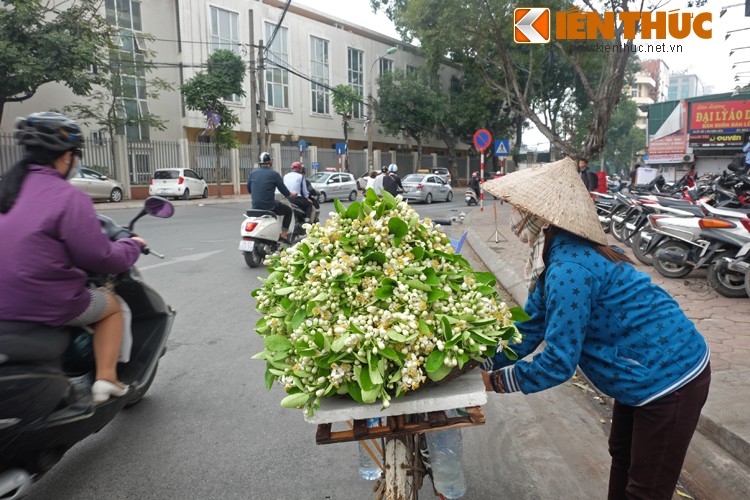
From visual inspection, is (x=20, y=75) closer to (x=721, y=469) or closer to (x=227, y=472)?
(x=227, y=472)

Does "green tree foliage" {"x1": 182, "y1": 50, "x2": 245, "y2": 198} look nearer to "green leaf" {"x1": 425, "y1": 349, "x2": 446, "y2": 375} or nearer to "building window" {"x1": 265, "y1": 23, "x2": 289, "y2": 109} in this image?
"building window" {"x1": 265, "y1": 23, "x2": 289, "y2": 109}

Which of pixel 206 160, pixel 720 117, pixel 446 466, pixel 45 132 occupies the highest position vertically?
pixel 720 117

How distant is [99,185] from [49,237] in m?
19.1

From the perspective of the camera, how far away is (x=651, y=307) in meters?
1.83

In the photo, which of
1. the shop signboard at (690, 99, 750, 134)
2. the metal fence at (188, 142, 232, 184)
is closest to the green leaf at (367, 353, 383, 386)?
the metal fence at (188, 142, 232, 184)

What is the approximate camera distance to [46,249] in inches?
86.1

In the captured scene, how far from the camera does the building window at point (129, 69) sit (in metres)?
21.3

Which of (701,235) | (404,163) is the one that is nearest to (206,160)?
(404,163)

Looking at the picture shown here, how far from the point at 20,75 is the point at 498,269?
15.8 m

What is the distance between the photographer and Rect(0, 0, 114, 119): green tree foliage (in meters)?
16.0

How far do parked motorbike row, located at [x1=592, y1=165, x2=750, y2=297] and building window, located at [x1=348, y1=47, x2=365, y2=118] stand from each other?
2819 cm

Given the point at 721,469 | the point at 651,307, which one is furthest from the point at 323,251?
the point at 721,469

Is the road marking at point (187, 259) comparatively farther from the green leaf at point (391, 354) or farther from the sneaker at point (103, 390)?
the green leaf at point (391, 354)

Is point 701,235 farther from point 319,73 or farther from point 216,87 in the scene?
point 319,73
